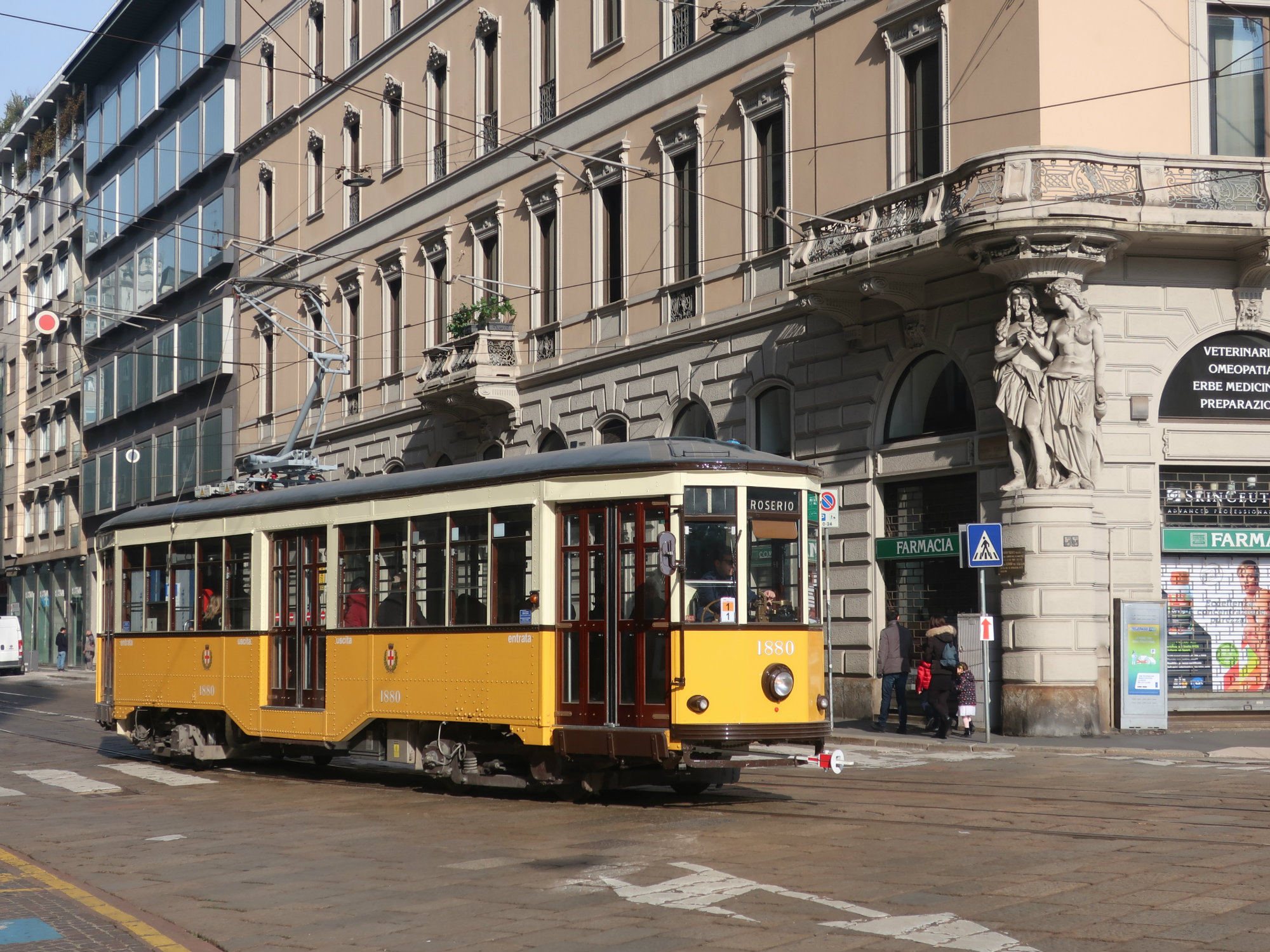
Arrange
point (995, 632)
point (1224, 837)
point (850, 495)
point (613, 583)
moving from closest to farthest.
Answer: point (1224, 837), point (613, 583), point (995, 632), point (850, 495)

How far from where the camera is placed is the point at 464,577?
1412cm

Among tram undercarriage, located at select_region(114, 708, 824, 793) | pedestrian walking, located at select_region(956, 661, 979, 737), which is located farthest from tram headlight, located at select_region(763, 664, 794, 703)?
Answer: pedestrian walking, located at select_region(956, 661, 979, 737)

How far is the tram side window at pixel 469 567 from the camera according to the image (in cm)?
1387

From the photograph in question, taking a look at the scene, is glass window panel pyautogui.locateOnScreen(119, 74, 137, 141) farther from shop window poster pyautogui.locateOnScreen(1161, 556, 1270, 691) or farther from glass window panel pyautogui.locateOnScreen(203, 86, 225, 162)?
shop window poster pyautogui.locateOnScreen(1161, 556, 1270, 691)

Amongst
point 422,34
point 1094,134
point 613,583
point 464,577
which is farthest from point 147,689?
point 422,34

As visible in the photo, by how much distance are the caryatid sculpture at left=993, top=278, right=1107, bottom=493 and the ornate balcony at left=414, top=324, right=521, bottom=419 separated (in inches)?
529

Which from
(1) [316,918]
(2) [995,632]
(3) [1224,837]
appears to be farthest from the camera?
(2) [995,632]

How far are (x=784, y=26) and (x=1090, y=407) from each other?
27.6 ft

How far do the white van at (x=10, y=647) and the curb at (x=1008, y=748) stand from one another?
129 feet

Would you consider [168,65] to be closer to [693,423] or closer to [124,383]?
[124,383]

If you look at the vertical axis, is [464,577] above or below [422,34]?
below

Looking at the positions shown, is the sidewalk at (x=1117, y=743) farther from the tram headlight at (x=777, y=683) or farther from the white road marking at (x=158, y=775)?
the white road marking at (x=158, y=775)

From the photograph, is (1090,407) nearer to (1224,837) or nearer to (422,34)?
(1224,837)

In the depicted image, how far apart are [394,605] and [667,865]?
6158mm
